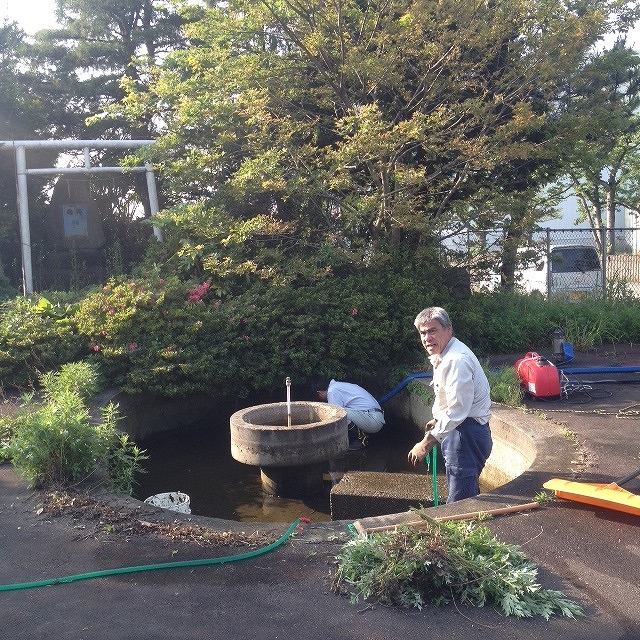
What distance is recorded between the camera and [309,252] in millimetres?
11594

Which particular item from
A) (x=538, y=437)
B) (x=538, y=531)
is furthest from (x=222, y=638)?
(x=538, y=437)

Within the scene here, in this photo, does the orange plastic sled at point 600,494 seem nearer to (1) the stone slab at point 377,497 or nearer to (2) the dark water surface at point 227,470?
(1) the stone slab at point 377,497

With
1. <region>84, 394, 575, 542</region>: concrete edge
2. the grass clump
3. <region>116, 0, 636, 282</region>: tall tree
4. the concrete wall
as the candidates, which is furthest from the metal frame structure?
the grass clump

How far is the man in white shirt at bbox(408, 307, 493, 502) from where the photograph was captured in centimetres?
499

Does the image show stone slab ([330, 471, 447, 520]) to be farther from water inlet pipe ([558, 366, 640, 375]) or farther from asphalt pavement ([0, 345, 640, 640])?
water inlet pipe ([558, 366, 640, 375])

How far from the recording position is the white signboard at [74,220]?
1510cm

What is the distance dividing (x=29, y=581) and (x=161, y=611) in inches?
38.8

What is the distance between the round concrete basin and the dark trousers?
2164 millimetres

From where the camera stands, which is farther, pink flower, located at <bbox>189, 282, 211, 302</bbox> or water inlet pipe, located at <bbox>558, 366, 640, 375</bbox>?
pink flower, located at <bbox>189, 282, 211, 302</bbox>

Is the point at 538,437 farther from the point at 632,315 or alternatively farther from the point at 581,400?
the point at 632,315

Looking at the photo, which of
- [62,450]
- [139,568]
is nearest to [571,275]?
[62,450]

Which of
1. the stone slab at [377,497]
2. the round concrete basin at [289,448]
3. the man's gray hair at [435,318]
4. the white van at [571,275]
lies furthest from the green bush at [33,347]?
the white van at [571,275]

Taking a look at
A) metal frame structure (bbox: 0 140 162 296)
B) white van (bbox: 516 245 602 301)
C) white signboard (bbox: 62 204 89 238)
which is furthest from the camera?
white signboard (bbox: 62 204 89 238)

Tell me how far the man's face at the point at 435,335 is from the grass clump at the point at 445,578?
1507 millimetres
